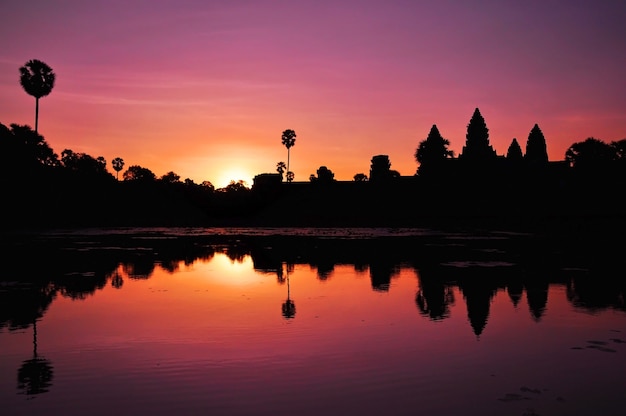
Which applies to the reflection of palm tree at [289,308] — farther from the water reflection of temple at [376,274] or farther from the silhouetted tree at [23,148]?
the silhouetted tree at [23,148]

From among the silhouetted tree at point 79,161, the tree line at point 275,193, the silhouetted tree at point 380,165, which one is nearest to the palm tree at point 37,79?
the tree line at point 275,193

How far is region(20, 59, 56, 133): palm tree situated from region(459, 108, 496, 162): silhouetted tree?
81731mm

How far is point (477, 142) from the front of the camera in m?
131

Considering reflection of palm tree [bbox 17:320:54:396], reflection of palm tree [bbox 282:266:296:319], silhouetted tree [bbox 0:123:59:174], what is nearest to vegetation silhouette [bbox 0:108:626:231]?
silhouetted tree [bbox 0:123:59:174]

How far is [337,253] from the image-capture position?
37.9 metres

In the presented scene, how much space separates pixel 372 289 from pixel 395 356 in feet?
32.3

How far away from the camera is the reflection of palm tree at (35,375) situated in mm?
10297

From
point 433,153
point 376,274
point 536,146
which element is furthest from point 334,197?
point 376,274

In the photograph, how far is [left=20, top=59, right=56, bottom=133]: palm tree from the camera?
3821 inches

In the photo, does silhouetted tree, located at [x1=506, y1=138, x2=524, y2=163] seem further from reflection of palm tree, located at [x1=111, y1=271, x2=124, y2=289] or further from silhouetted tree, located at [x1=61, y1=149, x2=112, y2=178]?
reflection of palm tree, located at [x1=111, y1=271, x2=124, y2=289]

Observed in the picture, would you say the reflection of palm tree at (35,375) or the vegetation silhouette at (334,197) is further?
the vegetation silhouette at (334,197)

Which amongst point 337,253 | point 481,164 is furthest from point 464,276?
point 481,164

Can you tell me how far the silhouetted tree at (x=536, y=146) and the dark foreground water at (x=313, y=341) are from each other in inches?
5004

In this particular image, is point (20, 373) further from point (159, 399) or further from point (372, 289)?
point (372, 289)
